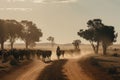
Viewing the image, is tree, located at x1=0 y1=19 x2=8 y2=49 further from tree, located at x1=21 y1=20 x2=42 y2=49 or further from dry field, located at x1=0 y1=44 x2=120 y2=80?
dry field, located at x1=0 y1=44 x2=120 y2=80

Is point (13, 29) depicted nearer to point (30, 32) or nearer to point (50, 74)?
point (30, 32)

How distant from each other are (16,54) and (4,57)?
2802 mm

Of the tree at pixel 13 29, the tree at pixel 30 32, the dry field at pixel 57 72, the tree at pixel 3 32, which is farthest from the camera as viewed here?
the tree at pixel 30 32

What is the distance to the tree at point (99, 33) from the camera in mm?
121312

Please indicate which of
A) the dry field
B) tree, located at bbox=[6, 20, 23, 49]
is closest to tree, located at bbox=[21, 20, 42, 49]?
tree, located at bbox=[6, 20, 23, 49]

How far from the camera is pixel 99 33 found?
123 metres

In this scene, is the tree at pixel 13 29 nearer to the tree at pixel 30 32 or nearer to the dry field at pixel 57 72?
the tree at pixel 30 32

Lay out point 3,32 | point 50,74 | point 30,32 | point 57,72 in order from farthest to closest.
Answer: point 30,32
point 3,32
point 57,72
point 50,74

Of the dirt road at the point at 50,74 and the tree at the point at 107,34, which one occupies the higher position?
the tree at the point at 107,34

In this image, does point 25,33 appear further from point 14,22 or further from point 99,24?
point 99,24

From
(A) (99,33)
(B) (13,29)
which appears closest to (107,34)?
(A) (99,33)

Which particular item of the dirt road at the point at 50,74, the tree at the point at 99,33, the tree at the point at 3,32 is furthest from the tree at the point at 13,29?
the dirt road at the point at 50,74

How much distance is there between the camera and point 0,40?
124m

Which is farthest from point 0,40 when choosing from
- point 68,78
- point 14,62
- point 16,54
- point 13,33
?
point 68,78
